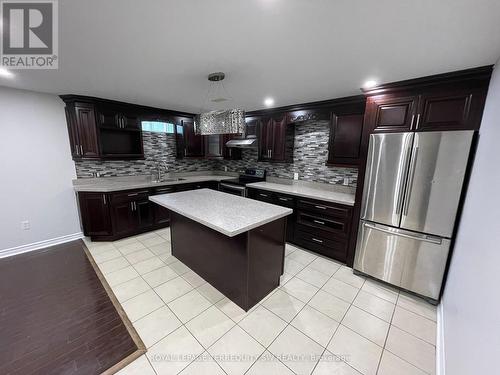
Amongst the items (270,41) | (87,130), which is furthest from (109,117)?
(270,41)

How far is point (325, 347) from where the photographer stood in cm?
161

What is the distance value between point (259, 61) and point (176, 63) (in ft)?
2.61

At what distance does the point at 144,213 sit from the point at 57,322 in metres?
1.99

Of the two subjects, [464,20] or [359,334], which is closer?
[464,20]

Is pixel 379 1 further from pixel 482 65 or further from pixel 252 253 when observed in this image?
pixel 252 253

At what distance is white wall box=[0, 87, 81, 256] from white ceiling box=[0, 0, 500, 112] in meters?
0.59

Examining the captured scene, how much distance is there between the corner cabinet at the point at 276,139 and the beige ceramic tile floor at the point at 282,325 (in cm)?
201

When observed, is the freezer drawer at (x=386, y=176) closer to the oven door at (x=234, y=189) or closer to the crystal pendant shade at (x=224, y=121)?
the crystal pendant shade at (x=224, y=121)

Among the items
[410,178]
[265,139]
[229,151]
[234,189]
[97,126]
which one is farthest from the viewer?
[229,151]

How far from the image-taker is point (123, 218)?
3404mm

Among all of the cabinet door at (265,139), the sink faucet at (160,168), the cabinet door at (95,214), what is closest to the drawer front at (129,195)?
the cabinet door at (95,214)

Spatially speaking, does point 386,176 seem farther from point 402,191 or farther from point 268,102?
point 268,102

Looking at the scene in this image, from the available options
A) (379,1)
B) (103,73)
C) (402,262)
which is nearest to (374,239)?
(402,262)

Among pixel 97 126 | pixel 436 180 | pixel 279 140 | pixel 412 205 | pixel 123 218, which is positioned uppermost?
A: pixel 97 126
